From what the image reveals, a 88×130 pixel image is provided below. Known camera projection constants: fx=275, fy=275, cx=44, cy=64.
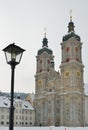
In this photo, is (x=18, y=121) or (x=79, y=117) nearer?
(x=79, y=117)

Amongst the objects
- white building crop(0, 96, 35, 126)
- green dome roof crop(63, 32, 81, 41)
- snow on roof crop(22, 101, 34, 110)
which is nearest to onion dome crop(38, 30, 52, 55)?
green dome roof crop(63, 32, 81, 41)

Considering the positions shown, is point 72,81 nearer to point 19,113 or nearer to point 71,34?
point 71,34

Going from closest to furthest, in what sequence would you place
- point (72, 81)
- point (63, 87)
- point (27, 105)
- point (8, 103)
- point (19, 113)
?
point (72, 81)
point (63, 87)
point (8, 103)
point (19, 113)
point (27, 105)

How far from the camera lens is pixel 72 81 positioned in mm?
79312

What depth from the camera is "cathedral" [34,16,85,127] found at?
7850cm

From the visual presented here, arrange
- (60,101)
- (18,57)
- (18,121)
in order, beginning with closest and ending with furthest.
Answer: (18,57) → (60,101) → (18,121)

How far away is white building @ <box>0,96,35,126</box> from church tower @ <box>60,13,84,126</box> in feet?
50.5

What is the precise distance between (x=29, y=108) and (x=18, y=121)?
6131mm

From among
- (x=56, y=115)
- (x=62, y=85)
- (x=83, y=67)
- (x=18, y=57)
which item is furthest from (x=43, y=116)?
(x=18, y=57)

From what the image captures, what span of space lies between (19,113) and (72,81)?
2207 cm

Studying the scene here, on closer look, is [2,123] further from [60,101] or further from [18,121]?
[60,101]

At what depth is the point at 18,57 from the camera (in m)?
9.87

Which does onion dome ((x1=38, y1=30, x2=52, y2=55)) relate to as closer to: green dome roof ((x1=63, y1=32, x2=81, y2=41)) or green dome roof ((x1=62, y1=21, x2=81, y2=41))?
green dome roof ((x1=62, y1=21, x2=81, y2=41))

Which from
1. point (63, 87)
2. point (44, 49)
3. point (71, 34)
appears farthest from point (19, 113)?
point (71, 34)
